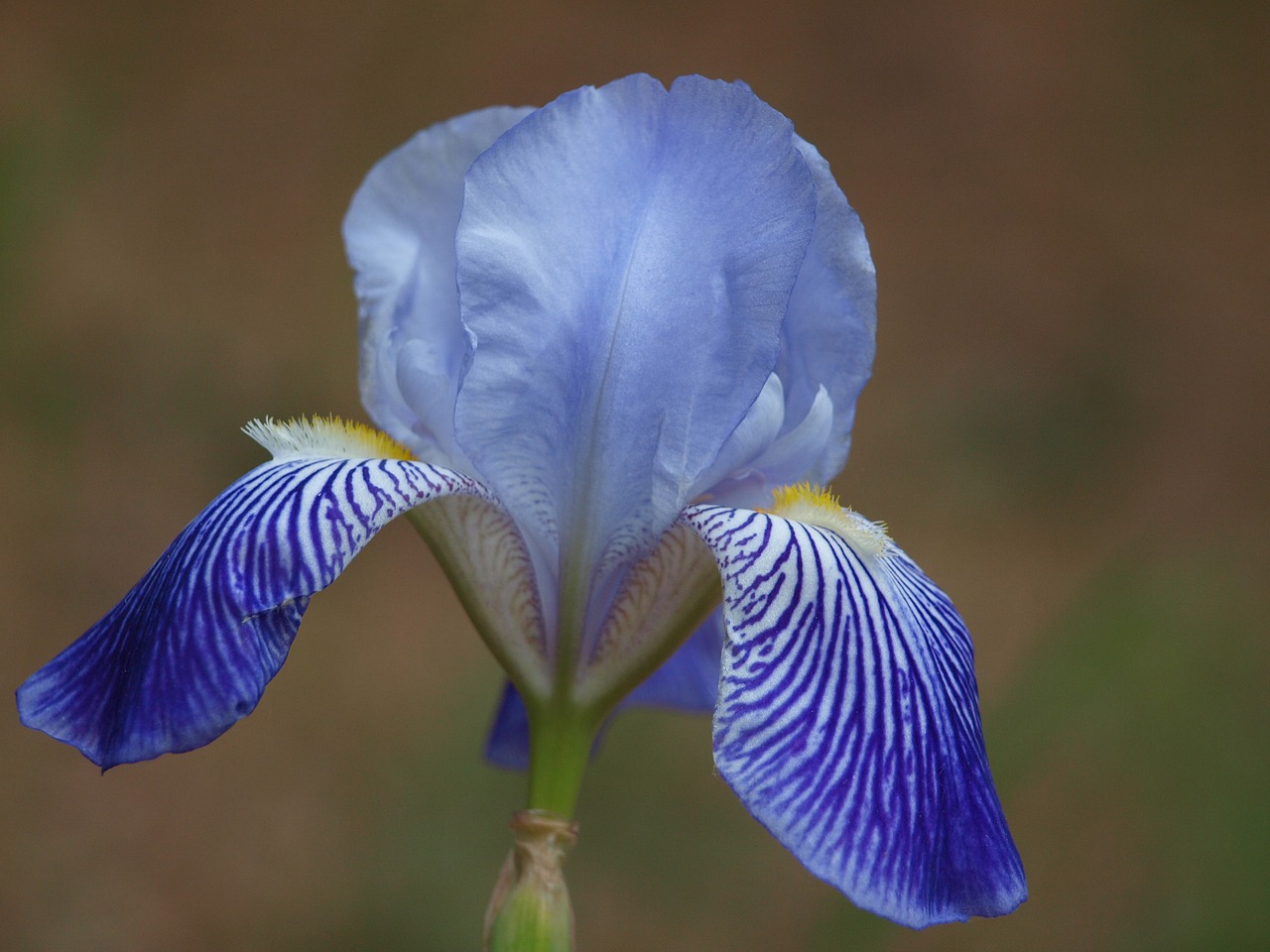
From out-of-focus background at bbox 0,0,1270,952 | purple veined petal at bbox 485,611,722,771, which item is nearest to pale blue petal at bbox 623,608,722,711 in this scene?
purple veined petal at bbox 485,611,722,771

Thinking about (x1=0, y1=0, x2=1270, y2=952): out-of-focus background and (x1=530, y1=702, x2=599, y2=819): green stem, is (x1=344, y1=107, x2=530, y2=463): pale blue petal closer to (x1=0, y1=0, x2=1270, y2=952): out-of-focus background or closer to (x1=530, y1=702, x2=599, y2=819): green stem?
(x1=530, y1=702, x2=599, y2=819): green stem

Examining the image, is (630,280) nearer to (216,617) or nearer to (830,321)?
(830,321)

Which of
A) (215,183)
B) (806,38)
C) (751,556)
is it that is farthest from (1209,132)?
(751,556)

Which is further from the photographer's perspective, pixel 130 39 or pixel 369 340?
pixel 130 39

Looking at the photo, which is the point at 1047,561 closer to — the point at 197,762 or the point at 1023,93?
the point at 1023,93

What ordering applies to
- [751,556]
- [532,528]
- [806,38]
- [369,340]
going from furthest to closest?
[806,38] → [369,340] → [532,528] → [751,556]
